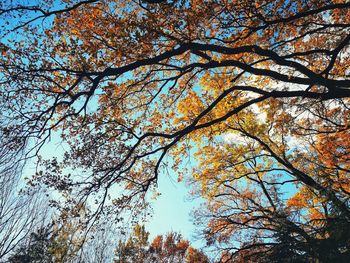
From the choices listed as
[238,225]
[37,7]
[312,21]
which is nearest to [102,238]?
[238,225]

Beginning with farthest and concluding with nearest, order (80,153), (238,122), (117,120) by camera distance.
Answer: (238,122) → (117,120) → (80,153)

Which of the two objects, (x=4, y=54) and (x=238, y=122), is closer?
(x=4, y=54)

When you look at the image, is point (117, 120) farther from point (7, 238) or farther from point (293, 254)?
point (7, 238)

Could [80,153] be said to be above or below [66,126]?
below

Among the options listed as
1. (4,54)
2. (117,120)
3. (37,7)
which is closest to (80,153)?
(117,120)

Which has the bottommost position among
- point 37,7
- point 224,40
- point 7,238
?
point 7,238

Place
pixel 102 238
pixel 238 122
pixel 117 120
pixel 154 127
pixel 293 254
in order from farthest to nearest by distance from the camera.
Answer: pixel 102 238 → pixel 238 122 → pixel 154 127 → pixel 117 120 → pixel 293 254

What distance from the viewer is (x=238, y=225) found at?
42.3 feet

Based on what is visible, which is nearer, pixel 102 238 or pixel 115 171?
pixel 115 171

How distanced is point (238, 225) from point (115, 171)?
855cm

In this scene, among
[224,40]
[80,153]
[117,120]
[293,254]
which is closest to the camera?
[224,40]

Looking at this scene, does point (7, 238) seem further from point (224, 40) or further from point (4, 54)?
point (224, 40)

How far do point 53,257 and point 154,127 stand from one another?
1426 centimetres

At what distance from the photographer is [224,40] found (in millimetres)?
6309
